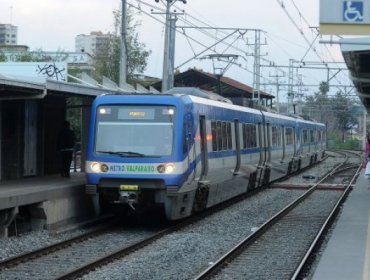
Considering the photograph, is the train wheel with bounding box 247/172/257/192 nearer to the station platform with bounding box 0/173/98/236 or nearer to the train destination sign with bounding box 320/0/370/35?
the station platform with bounding box 0/173/98/236

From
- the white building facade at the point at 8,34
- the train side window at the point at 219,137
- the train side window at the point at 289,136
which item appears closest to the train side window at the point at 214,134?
the train side window at the point at 219,137

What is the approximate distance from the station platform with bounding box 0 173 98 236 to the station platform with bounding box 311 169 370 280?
16.3 ft

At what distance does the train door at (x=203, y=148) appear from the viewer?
50.3ft

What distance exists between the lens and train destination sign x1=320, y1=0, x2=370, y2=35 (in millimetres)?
12195

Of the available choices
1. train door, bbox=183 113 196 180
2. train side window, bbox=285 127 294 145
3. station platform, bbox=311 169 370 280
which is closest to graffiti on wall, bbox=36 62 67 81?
train door, bbox=183 113 196 180

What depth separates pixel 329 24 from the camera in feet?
40.2

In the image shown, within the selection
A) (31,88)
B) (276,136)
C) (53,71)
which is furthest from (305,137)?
(31,88)

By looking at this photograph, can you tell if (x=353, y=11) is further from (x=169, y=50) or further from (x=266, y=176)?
(x=169, y=50)

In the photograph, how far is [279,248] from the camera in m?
12.3

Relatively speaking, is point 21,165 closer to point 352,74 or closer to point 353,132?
point 352,74

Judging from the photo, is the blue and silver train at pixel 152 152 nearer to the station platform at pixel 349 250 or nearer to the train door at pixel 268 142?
the station platform at pixel 349 250

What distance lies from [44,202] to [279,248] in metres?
4.59

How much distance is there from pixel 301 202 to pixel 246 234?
704 centimetres

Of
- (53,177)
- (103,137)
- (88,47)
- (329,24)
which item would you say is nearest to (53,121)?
(53,177)
